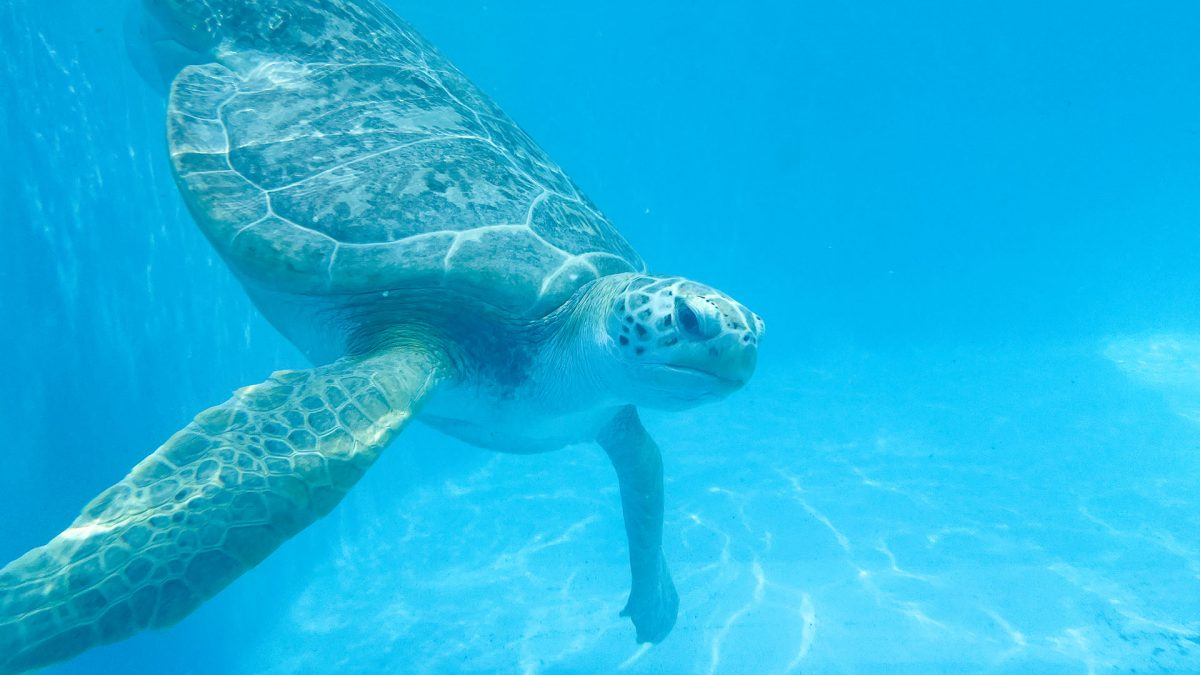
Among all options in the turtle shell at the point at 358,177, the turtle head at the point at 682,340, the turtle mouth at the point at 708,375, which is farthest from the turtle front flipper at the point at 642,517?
the turtle mouth at the point at 708,375

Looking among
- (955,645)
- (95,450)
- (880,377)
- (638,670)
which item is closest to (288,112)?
(95,450)

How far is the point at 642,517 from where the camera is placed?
15.1ft

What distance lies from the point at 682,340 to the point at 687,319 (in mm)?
96

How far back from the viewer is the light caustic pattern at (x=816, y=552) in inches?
219

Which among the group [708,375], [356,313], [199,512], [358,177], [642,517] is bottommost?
[199,512]

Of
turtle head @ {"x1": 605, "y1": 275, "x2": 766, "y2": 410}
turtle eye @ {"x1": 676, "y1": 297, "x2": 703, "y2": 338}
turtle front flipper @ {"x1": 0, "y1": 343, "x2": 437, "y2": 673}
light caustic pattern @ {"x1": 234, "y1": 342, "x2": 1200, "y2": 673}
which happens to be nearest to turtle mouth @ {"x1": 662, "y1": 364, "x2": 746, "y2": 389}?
turtle head @ {"x1": 605, "y1": 275, "x2": 766, "y2": 410}

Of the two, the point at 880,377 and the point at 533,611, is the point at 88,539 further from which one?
the point at 880,377

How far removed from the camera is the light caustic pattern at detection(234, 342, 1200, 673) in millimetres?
5559

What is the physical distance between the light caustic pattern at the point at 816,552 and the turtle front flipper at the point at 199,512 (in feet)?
13.4

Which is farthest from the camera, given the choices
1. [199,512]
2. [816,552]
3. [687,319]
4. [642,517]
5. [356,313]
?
[816,552]

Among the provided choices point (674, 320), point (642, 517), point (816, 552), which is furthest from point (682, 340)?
point (816, 552)

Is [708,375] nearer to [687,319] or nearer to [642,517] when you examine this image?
[687,319]

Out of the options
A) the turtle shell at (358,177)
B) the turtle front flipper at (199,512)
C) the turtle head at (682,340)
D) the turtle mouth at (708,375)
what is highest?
the turtle shell at (358,177)

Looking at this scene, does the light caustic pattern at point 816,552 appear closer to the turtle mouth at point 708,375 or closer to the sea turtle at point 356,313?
the sea turtle at point 356,313
